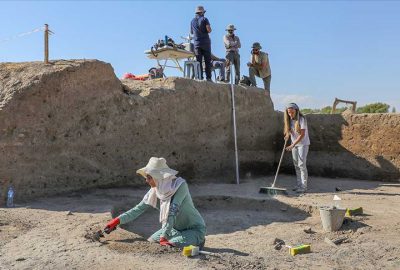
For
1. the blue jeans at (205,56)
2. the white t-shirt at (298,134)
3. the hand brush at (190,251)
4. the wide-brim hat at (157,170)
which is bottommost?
the hand brush at (190,251)

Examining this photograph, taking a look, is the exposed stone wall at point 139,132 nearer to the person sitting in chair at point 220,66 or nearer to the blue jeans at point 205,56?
the blue jeans at point 205,56

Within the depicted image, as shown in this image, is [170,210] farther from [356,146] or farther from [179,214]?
[356,146]

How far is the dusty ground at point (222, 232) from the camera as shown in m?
4.06

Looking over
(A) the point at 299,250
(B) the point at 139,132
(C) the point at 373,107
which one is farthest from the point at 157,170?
(C) the point at 373,107

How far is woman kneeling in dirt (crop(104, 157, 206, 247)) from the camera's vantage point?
4.39m

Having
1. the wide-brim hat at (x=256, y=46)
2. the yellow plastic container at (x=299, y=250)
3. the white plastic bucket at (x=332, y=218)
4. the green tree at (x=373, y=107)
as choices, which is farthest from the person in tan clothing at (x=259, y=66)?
the green tree at (x=373, y=107)

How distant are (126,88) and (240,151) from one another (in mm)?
2873

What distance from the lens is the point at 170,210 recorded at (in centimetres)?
438

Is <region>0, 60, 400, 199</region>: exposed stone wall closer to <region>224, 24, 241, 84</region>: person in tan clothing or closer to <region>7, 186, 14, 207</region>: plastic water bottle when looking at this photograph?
<region>7, 186, 14, 207</region>: plastic water bottle

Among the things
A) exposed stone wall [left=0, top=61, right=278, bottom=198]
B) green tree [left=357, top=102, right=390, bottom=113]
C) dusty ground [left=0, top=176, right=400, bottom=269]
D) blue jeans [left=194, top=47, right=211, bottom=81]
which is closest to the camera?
dusty ground [left=0, top=176, right=400, bottom=269]

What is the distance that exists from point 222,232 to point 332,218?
4.73 feet

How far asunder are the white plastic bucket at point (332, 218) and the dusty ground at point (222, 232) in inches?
3.7

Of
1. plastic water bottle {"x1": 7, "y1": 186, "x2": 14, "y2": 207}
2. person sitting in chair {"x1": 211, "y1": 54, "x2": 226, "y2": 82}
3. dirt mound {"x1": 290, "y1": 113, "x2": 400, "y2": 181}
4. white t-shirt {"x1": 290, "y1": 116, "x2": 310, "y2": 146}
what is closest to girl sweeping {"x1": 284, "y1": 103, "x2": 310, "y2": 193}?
white t-shirt {"x1": 290, "y1": 116, "x2": 310, "y2": 146}

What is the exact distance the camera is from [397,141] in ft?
29.6
